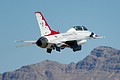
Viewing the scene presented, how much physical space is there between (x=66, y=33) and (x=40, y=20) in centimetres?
823

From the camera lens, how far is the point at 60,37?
14450cm

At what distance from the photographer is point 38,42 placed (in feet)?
465

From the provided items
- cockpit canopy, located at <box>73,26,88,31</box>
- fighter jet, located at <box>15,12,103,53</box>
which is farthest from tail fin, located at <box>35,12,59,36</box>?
cockpit canopy, located at <box>73,26,88,31</box>

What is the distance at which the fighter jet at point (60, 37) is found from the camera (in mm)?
142625

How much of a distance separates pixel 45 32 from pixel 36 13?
614 centimetres

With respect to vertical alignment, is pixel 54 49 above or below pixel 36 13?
below

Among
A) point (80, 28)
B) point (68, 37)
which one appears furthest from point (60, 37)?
point (80, 28)

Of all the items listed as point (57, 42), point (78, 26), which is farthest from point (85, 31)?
point (57, 42)

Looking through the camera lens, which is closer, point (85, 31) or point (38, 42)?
point (38, 42)

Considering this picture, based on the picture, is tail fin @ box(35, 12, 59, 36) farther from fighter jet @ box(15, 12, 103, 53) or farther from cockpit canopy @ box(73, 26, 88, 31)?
cockpit canopy @ box(73, 26, 88, 31)

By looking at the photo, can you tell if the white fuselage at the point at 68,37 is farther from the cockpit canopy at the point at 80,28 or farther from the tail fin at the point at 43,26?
the tail fin at the point at 43,26

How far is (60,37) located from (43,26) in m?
6.49

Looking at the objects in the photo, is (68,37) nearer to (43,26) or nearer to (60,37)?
(60,37)

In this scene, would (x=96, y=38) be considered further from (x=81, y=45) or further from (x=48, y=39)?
(x=48, y=39)
